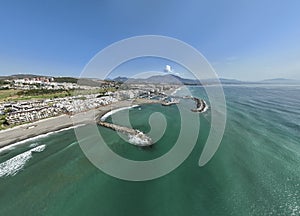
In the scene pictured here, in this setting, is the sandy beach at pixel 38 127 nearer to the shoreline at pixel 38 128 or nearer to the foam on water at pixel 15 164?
the shoreline at pixel 38 128

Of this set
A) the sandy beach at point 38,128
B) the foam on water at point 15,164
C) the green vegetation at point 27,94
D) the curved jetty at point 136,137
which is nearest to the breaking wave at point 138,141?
the curved jetty at point 136,137

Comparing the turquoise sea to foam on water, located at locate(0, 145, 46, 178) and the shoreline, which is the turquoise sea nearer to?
foam on water, located at locate(0, 145, 46, 178)

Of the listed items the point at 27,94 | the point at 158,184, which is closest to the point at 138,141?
the point at 158,184

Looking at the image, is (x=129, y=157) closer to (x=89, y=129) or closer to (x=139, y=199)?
(x=139, y=199)

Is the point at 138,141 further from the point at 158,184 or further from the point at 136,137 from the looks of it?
the point at 158,184

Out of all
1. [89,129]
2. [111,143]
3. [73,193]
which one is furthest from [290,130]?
[89,129]

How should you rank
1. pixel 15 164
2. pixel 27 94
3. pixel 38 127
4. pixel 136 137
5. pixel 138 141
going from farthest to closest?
1. pixel 27 94
2. pixel 38 127
3. pixel 136 137
4. pixel 138 141
5. pixel 15 164

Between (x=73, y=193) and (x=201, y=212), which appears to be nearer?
(x=201, y=212)
